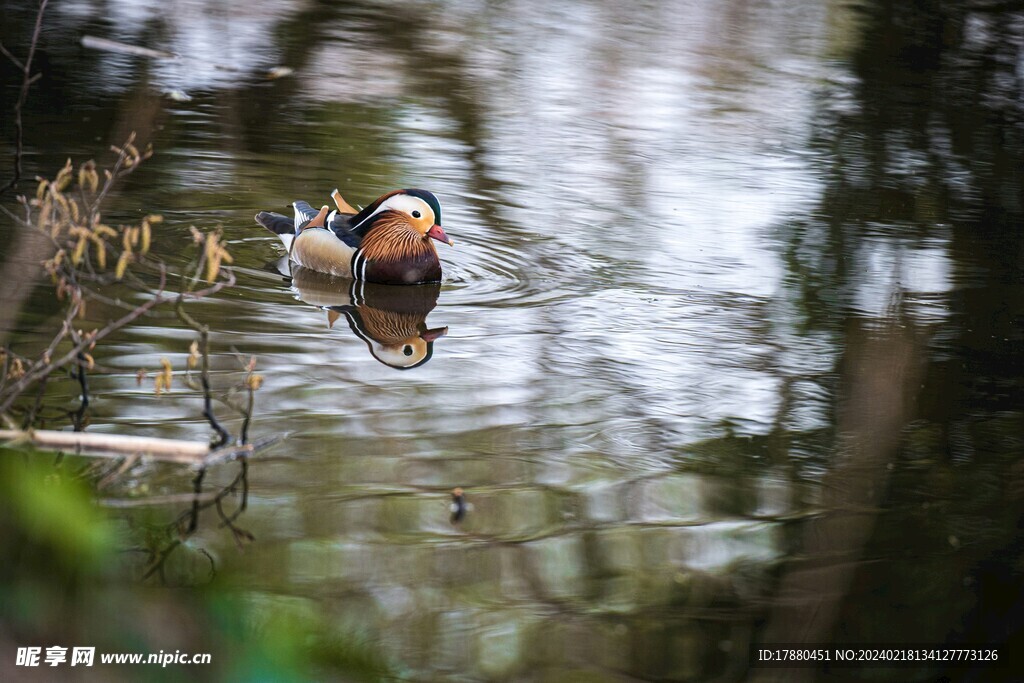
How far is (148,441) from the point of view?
15.8 feet

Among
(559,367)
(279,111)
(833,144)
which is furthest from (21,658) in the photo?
(833,144)

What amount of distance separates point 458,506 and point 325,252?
2.96m

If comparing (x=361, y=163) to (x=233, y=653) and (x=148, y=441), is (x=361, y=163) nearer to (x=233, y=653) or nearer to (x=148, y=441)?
(x=148, y=441)

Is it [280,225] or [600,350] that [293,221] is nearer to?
[280,225]

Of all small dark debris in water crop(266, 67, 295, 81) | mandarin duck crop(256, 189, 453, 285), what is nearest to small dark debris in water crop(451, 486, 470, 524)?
mandarin duck crop(256, 189, 453, 285)

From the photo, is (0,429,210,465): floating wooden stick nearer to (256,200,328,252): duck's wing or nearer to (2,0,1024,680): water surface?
(2,0,1024,680): water surface

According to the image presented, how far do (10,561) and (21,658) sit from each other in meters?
0.57

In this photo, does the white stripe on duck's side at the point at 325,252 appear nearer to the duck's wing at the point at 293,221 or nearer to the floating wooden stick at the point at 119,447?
the duck's wing at the point at 293,221

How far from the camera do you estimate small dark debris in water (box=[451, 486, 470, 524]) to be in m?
4.78

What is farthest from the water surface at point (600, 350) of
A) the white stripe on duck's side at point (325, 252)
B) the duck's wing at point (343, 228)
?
the duck's wing at point (343, 228)

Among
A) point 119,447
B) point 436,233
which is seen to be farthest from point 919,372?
point 119,447

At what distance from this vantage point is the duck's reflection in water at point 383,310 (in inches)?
250

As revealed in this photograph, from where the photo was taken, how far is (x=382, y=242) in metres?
7.35

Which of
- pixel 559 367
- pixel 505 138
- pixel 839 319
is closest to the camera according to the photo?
pixel 559 367
